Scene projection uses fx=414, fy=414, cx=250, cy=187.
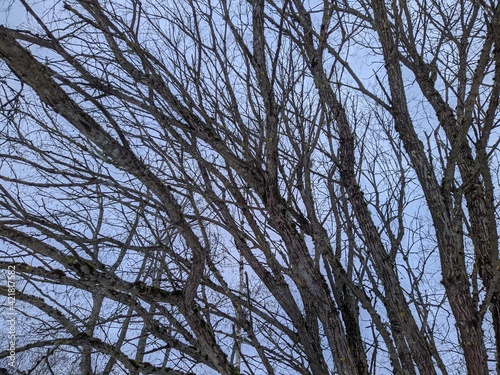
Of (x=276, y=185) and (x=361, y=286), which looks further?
(x=361, y=286)

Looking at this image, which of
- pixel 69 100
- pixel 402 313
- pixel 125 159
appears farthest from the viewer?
pixel 402 313

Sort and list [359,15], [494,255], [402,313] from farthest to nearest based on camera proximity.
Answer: [359,15] < [402,313] < [494,255]

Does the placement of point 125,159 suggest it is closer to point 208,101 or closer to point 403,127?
point 208,101

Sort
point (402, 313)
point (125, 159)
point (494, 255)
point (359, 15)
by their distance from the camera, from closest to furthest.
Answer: point (125, 159) → point (494, 255) → point (402, 313) → point (359, 15)

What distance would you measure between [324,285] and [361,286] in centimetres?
43

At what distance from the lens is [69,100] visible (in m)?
1.58

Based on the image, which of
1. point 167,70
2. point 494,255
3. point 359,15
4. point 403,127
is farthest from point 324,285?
point 359,15

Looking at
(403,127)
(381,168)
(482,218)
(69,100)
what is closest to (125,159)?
(69,100)

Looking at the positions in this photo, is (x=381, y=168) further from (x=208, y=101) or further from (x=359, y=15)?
(x=208, y=101)

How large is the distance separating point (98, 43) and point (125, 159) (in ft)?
3.52

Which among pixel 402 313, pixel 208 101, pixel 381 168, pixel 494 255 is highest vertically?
pixel 381 168

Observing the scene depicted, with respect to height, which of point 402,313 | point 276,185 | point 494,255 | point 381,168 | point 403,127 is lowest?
point 402,313

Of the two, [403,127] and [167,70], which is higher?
[167,70]

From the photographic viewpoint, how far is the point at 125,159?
1.76 m
